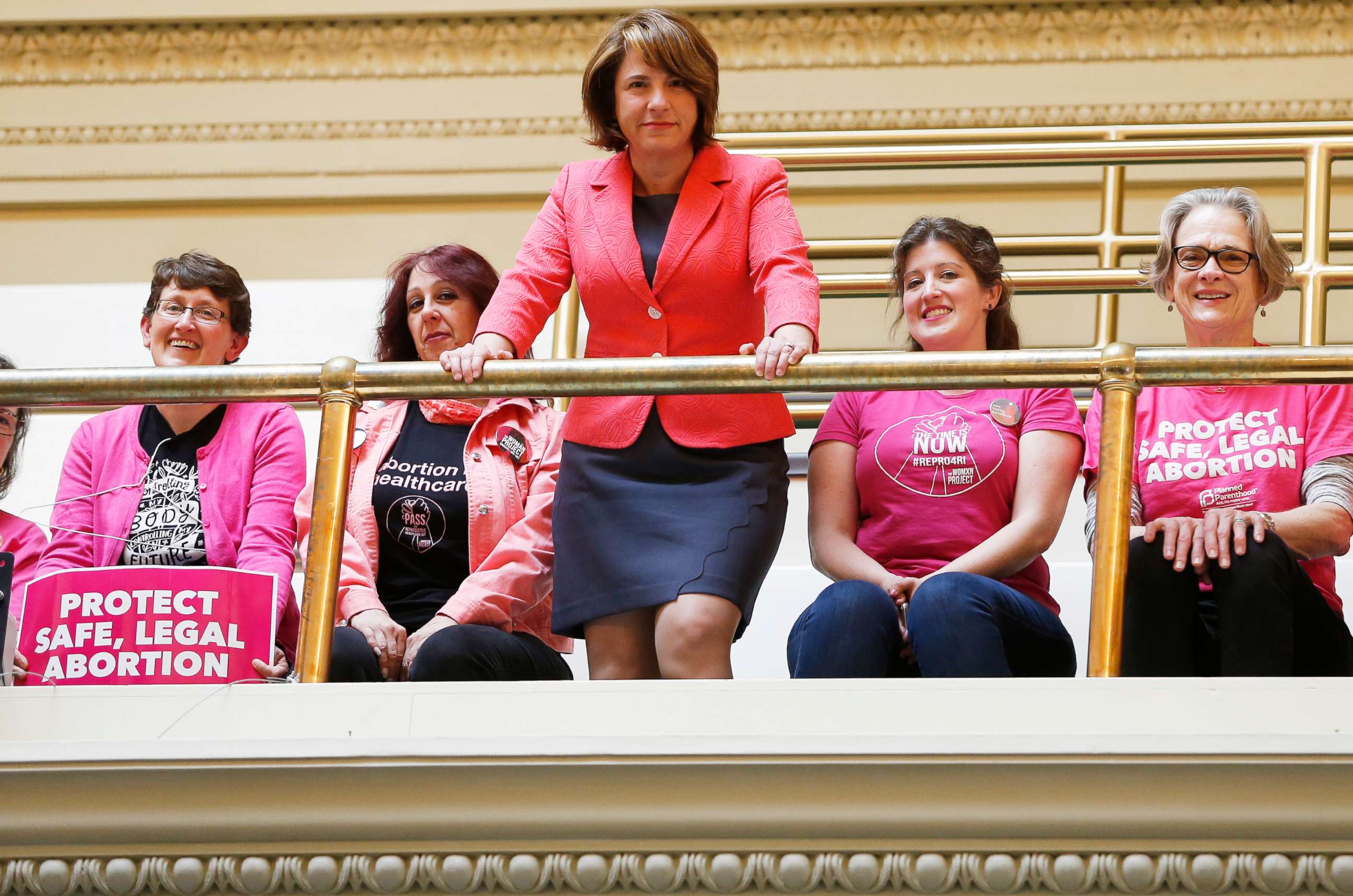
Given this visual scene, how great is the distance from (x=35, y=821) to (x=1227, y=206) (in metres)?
2.09

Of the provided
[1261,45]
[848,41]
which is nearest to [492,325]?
[848,41]

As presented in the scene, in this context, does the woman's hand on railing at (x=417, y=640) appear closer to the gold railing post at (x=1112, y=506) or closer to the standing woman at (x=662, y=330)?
the standing woman at (x=662, y=330)

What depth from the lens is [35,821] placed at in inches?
75.2

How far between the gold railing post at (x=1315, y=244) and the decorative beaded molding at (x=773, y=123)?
3.59ft

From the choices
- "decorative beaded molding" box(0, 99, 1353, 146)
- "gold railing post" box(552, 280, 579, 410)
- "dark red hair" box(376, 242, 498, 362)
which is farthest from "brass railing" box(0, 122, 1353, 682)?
"decorative beaded molding" box(0, 99, 1353, 146)

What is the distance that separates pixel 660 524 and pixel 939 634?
0.44m

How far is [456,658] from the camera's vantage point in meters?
2.53

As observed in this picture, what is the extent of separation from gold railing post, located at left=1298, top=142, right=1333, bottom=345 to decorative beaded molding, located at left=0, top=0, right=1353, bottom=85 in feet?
4.27

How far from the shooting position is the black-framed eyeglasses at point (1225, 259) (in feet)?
9.25

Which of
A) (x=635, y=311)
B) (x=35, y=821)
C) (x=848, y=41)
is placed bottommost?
(x=35, y=821)

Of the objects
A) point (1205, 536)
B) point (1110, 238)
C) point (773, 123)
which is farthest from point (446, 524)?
point (773, 123)

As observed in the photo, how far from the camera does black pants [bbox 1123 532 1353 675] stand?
2.38 meters

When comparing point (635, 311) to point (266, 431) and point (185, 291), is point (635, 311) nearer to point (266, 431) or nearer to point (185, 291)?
point (266, 431)

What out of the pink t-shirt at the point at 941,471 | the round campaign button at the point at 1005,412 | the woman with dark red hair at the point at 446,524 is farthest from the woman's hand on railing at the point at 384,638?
the round campaign button at the point at 1005,412
